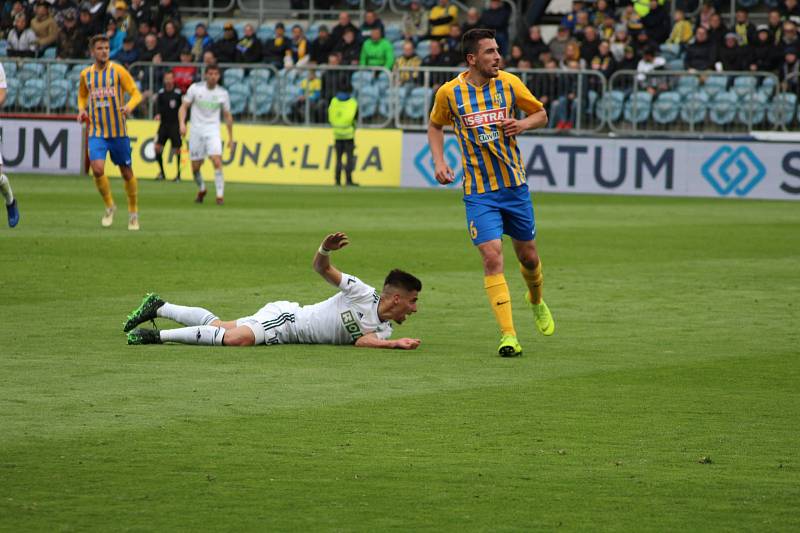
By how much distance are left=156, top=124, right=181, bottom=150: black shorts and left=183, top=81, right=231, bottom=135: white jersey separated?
18.6ft

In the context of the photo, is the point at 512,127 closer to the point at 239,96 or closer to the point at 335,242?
the point at 335,242

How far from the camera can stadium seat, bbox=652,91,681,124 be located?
98.2 ft

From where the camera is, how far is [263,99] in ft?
108

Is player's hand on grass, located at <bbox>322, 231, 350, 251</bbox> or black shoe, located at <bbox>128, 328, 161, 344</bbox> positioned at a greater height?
player's hand on grass, located at <bbox>322, 231, 350, 251</bbox>

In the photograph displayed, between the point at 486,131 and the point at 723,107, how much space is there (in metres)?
20.5

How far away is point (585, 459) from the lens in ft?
21.5

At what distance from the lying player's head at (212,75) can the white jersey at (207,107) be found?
7.5 inches

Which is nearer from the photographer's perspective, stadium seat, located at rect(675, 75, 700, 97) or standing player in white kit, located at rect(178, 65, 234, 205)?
standing player in white kit, located at rect(178, 65, 234, 205)

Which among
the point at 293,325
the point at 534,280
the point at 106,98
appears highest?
the point at 106,98

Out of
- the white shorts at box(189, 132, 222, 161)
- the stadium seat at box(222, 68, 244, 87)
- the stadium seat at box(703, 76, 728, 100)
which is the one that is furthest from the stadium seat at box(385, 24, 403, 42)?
the white shorts at box(189, 132, 222, 161)

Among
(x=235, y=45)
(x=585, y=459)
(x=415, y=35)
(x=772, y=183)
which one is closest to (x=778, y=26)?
(x=772, y=183)

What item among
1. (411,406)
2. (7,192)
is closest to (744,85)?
(7,192)

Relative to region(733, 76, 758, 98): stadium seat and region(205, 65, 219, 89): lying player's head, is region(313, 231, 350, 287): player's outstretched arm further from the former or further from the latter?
region(733, 76, 758, 98): stadium seat

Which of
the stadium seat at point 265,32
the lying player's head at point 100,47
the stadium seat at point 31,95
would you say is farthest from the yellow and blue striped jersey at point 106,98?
the stadium seat at point 265,32
